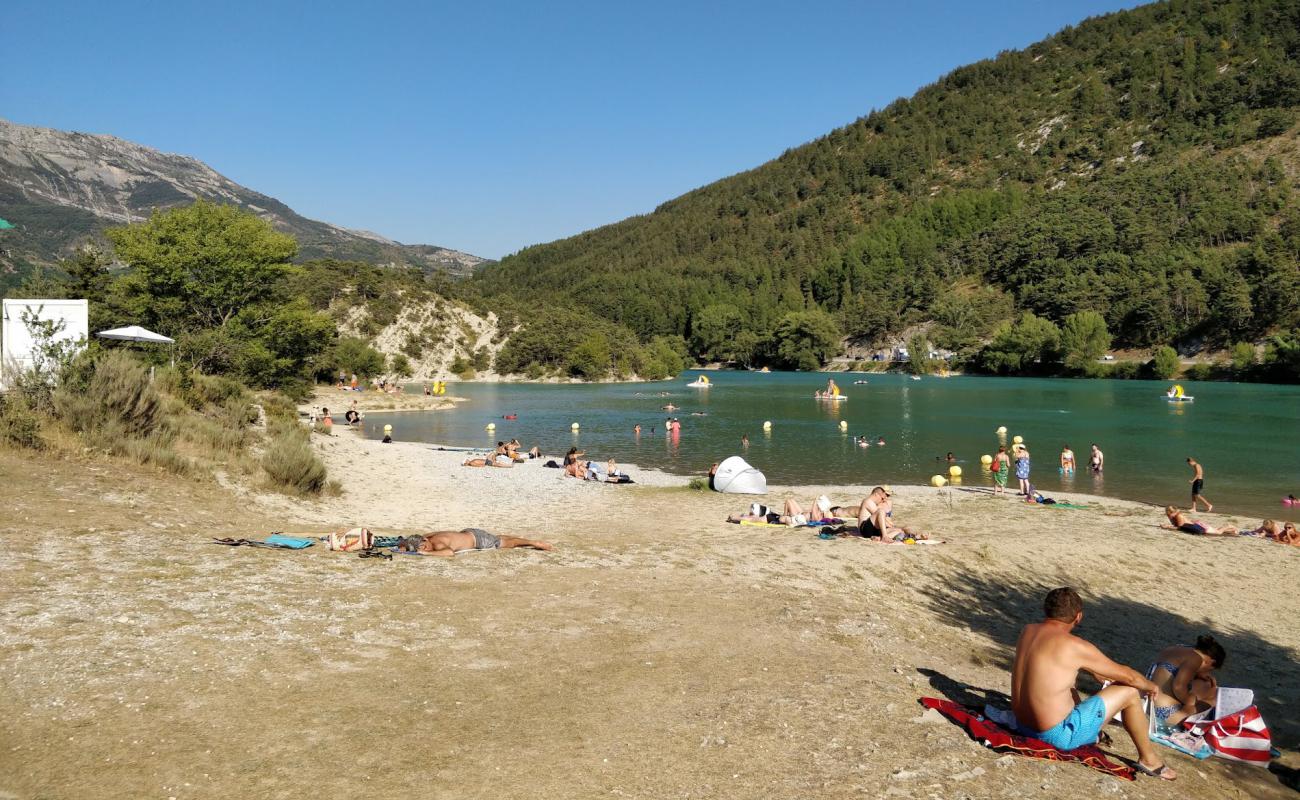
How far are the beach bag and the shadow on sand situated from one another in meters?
6.86

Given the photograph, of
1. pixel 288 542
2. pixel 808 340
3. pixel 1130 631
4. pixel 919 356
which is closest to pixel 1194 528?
pixel 1130 631

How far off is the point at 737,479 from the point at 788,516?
14.8 ft

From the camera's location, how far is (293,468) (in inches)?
579

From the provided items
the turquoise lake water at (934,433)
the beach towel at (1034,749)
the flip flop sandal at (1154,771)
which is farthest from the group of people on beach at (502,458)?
the flip flop sandal at (1154,771)

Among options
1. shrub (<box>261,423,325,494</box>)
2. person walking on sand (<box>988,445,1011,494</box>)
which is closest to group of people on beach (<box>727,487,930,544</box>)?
person walking on sand (<box>988,445,1011,494</box>)

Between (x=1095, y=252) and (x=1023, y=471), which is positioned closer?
(x=1023, y=471)

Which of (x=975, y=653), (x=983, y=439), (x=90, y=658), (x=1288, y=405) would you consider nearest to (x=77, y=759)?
(x=90, y=658)

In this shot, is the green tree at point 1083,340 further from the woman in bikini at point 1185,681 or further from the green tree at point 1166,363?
the woman in bikini at point 1185,681

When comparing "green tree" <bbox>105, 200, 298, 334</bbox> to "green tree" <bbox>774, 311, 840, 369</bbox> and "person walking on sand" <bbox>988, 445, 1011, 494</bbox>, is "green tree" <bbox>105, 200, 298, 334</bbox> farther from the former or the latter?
"green tree" <bbox>774, 311, 840, 369</bbox>

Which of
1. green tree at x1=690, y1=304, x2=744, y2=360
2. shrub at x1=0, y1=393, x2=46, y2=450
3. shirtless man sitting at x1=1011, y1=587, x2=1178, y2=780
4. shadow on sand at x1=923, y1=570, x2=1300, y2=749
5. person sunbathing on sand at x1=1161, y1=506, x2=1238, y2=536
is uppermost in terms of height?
green tree at x1=690, y1=304, x2=744, y2=360

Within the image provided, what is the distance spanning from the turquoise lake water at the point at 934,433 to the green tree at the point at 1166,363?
1735 cm

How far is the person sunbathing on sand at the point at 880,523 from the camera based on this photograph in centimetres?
1330

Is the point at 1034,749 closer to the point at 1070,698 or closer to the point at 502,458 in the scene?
the point at 1070,698

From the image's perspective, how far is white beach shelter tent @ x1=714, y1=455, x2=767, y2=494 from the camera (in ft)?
65.4
